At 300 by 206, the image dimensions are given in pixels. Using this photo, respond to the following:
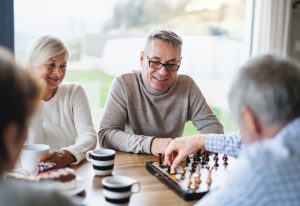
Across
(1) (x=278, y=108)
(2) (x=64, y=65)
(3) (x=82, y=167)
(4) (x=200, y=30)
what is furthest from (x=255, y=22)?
(1) (x=278, y=108)

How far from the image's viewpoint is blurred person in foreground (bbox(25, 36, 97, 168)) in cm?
202

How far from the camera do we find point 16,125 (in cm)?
88

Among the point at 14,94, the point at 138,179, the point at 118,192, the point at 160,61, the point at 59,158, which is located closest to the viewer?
the point at 14,94

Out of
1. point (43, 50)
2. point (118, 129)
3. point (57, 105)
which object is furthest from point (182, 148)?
point (43, 50)

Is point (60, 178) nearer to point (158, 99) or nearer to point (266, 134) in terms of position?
point (266, 134)

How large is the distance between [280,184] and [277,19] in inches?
114

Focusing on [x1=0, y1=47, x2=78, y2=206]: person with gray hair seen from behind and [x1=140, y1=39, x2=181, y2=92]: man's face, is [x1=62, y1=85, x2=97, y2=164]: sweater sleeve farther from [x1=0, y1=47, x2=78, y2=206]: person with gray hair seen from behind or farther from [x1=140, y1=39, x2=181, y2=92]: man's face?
[x1=0, y1=47, x2=78, y2=206]: person with gray hair seen from behind

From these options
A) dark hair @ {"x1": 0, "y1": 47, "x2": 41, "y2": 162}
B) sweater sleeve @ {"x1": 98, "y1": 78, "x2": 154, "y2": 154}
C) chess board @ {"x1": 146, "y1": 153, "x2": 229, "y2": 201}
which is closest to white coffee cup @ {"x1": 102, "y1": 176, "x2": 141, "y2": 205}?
chess board @ {"x1": 146, "y1": 153, "x2": 229, "y2": 201}

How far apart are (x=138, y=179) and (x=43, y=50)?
0.83 m

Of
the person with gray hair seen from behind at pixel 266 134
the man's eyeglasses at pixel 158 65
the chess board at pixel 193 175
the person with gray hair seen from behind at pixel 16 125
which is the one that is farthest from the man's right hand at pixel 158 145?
the person with gray hair seen from behind at pixel 16 125

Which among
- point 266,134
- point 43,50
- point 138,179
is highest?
point 43,50

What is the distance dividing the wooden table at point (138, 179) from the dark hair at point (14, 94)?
55 centimetres

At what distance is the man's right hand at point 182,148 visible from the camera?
Result: 173cm

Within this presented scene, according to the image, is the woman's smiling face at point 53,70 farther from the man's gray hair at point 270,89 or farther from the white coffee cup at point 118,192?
the man's gray hair at point 270,89
